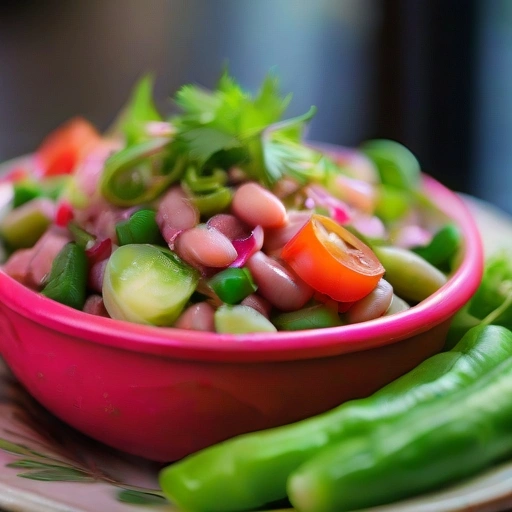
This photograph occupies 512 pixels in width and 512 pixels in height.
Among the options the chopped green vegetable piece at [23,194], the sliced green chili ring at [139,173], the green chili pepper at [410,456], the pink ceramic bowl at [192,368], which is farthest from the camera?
the chopped green vegetable piece at [23,194]

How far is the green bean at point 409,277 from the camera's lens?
2.93ft

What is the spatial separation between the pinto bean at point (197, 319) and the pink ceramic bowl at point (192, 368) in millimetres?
41

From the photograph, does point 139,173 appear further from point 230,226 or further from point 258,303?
point 258,303

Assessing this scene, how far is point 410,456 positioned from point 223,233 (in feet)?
1.13

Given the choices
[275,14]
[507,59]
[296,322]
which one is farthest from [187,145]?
[275,14]

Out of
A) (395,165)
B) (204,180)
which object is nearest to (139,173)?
(204,180)

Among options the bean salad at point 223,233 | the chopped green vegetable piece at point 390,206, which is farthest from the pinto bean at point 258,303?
the chopped green vegetable piece at point 390,206

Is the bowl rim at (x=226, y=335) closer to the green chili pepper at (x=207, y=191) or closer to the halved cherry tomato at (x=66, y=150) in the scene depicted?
the green chili pepper at (x=207, y=191)

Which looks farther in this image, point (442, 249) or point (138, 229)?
point (442, 249)

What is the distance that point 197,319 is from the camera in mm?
766

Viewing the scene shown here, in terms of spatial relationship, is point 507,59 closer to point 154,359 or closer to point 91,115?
point 91,115

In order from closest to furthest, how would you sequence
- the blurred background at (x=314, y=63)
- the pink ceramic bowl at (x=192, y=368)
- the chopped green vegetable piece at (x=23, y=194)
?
1. the pink ceramic bowl at (x=192, y=368)
2. the chopped green vegetable piece at (x=23, y=194)
3. the blurred background at (x=314, y=63)

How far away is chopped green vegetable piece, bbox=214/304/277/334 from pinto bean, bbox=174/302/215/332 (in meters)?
0.01

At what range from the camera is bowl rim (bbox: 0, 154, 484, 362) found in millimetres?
711
